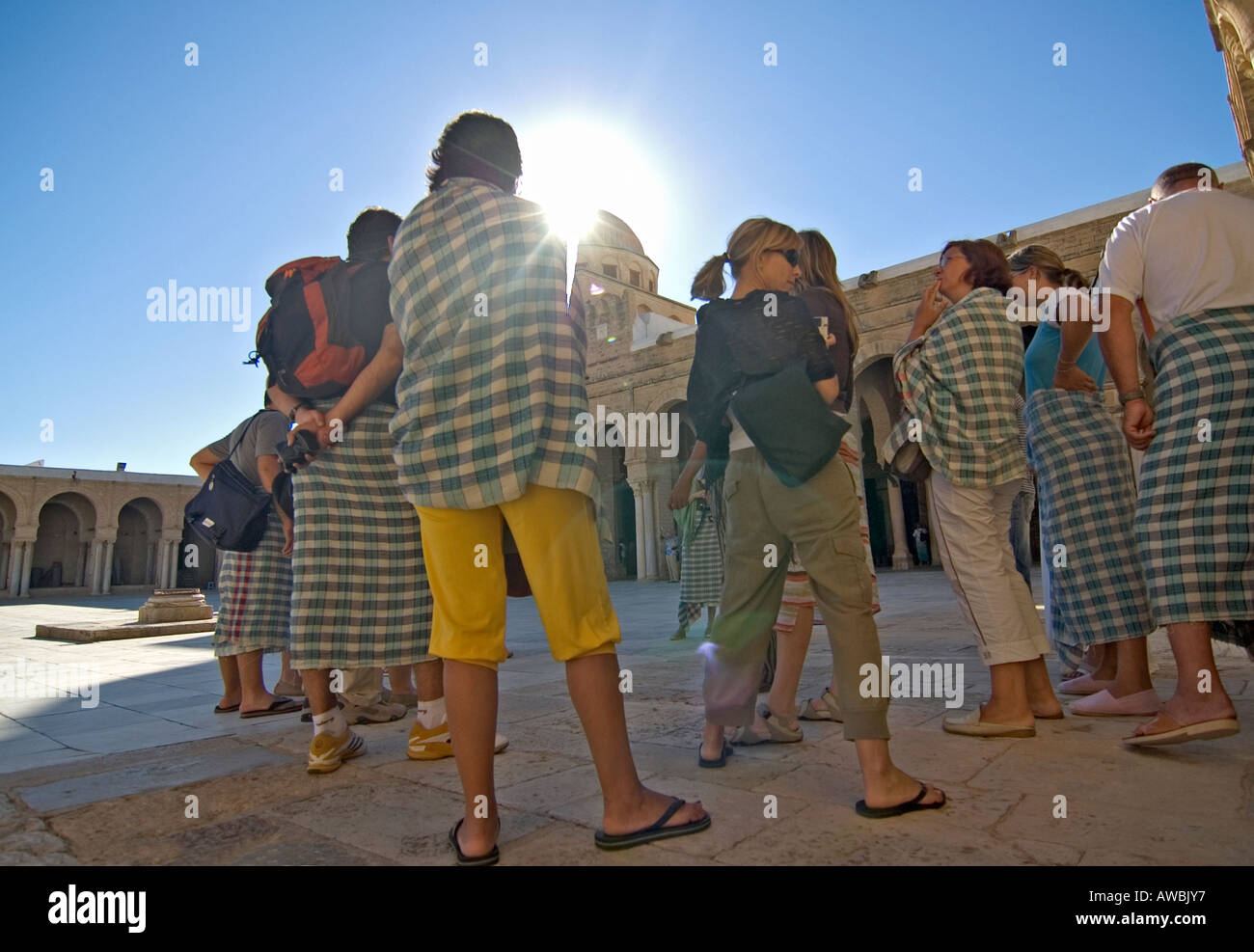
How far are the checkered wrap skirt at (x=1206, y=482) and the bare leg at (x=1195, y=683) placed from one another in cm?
5

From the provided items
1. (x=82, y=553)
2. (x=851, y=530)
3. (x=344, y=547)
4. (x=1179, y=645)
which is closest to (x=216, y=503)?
(x=344, y=547)

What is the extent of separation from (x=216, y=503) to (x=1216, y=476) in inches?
138

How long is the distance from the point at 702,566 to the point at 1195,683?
326 centimetres

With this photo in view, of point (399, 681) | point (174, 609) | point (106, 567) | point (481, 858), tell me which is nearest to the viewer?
point (481, 858)

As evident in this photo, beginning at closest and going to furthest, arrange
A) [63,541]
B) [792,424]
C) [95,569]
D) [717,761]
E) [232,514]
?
[792,424]
[717,761]
[232,514]
[95,569]
[63,541]

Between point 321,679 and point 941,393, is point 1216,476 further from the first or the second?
point 321,679

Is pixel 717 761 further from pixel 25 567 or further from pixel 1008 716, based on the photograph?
pixel 25 567

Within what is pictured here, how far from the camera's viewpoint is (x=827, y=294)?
2291 mm

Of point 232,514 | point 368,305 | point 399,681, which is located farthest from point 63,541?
point 368,305

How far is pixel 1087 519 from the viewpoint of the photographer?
2.63 m

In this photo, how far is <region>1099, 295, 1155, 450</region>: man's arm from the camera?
2111 millimetres

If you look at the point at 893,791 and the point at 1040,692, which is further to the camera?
the point at 1040,692

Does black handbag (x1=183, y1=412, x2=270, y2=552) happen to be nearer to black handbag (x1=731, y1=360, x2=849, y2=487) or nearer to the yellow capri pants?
the yellow capri pants

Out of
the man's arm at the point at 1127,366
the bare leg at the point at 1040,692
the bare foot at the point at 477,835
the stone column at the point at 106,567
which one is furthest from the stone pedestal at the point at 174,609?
the stone column at the point at 106,567
